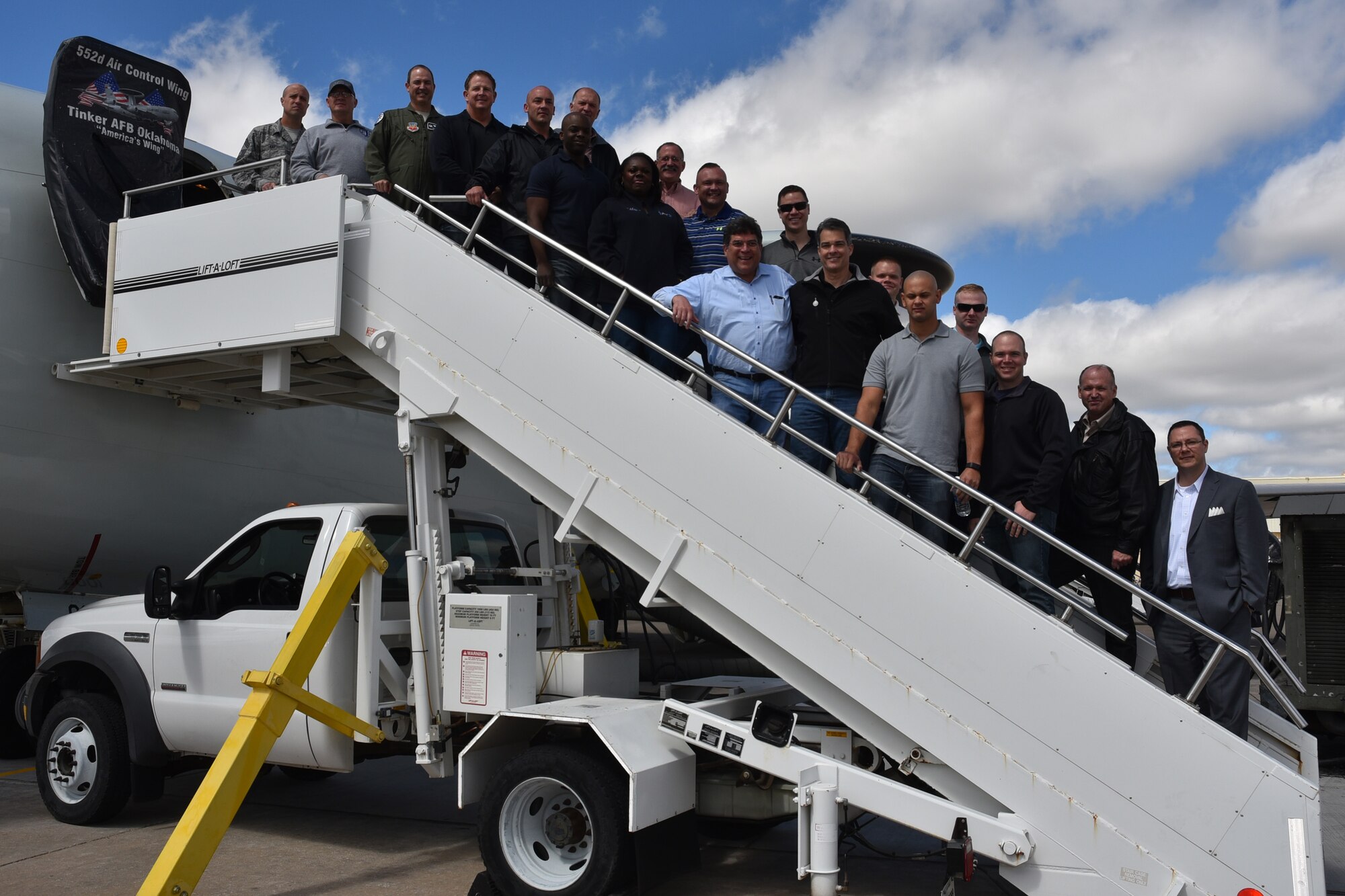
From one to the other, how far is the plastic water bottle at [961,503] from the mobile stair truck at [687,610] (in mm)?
231

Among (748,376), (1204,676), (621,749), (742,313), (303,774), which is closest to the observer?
(1204,676)

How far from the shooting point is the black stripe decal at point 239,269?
6402 mm

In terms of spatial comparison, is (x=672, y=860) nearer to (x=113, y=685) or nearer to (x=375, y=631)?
(x=375, y=631)

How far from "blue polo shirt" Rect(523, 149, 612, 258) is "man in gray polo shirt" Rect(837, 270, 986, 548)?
223 centimetres

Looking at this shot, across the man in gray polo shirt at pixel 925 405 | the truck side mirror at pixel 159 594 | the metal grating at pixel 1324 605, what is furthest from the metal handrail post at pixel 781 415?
the metal grating at pixel 1324 605

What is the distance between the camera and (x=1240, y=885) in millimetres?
4129

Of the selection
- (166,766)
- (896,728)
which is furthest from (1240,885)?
(166,766)

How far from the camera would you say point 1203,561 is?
5160mm

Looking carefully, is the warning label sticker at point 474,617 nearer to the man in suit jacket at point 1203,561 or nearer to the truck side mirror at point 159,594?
the truck side mirror at point 159,594

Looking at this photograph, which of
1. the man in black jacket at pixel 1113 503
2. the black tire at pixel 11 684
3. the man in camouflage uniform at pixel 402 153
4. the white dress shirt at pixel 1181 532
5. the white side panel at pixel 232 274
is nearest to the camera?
the white dress shirt at pixel 1181 532

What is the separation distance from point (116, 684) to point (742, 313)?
4.83 meters

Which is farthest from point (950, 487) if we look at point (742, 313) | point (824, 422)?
point (742, 313)

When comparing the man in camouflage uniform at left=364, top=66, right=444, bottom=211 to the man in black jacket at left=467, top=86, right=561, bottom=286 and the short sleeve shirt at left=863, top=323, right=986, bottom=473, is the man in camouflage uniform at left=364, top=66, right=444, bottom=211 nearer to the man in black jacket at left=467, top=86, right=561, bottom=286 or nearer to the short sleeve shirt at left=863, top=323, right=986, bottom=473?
the man in black jacket at left=467, top=86, right=561, bottom=286

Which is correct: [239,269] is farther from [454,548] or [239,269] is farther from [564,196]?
[454,548]
